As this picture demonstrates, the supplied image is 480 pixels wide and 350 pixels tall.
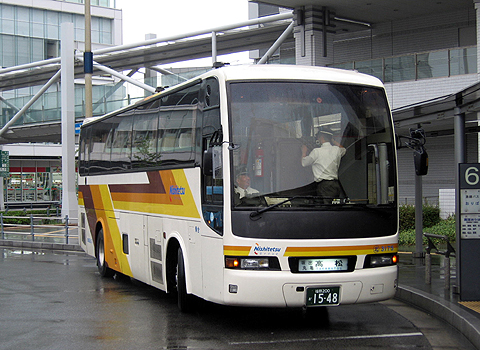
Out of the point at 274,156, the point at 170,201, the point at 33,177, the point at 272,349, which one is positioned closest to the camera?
the point at 272,349

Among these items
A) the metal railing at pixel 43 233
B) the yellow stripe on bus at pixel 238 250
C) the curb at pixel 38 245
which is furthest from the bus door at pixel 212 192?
the metal railing at pixel 43 233

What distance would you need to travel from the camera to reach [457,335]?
8.05 meters

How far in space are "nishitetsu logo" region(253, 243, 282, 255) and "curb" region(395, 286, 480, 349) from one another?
2.39 metres

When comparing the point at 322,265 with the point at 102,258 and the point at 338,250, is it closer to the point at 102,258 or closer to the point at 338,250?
the point at 338,250

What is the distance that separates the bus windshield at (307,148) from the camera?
7.82m

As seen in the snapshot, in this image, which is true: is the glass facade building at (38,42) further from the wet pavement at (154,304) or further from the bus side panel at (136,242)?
the bus side panel at (136,242)

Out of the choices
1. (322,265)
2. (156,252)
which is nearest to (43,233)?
(156,252)

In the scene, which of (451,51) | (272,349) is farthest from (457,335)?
(451,51)

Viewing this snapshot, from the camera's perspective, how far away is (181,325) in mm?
8641

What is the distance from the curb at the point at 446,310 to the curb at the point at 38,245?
12.5 meters

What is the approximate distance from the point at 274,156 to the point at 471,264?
3395 millimetres

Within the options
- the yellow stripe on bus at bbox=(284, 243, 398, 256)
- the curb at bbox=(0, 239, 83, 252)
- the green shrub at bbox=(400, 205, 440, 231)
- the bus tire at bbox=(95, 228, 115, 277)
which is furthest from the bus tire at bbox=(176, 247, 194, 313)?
the green shrub at bbox=(400, 205, 440, 231)

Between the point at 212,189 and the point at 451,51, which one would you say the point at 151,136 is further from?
the point at 451,51

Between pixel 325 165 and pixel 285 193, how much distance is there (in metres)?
0.60
